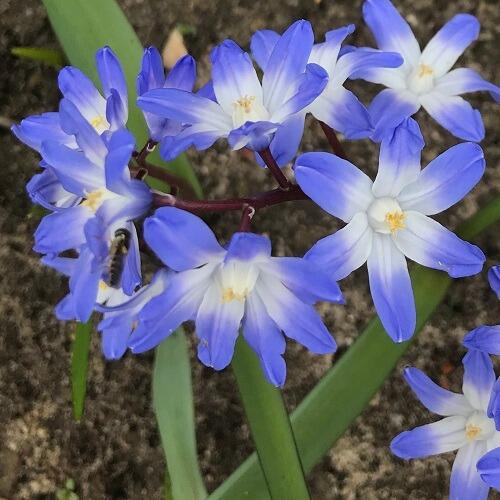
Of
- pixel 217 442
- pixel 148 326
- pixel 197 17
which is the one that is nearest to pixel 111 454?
pixel 217 442

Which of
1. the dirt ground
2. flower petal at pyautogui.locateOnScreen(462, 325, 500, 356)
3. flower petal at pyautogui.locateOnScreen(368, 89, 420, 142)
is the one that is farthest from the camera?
the dirt ground

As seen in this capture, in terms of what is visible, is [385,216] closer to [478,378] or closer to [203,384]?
[478,378]

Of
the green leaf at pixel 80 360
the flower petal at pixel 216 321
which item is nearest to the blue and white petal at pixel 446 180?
the flower petal at pixel 216 321

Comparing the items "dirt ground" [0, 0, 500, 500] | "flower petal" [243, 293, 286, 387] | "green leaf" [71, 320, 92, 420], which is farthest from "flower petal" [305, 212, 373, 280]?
"dirt ground" [0, 0, 500, 500]

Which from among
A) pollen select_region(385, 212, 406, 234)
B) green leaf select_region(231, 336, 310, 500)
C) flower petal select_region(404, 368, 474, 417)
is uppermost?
pollen select_region(385, 212, 406, 234)

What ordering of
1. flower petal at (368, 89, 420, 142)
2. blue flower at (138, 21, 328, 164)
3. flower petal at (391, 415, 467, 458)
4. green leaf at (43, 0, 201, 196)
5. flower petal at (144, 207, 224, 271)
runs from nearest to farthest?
flower petal at (144, 207, 224, 271)
blue flower at (138, 21, 328, 164)
flower petal at (368, 89, 420, 142)
flower petal at (391, 415, 467, 458)
green leaf at (43, 0, 201, 196)

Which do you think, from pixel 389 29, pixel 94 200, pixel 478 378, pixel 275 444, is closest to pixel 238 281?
pixel 94 200

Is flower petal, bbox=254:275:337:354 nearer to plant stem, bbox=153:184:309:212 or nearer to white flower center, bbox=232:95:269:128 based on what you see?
plant stem, bbox=153:184:309:212

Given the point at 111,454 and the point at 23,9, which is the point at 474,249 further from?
the point at 23,9
